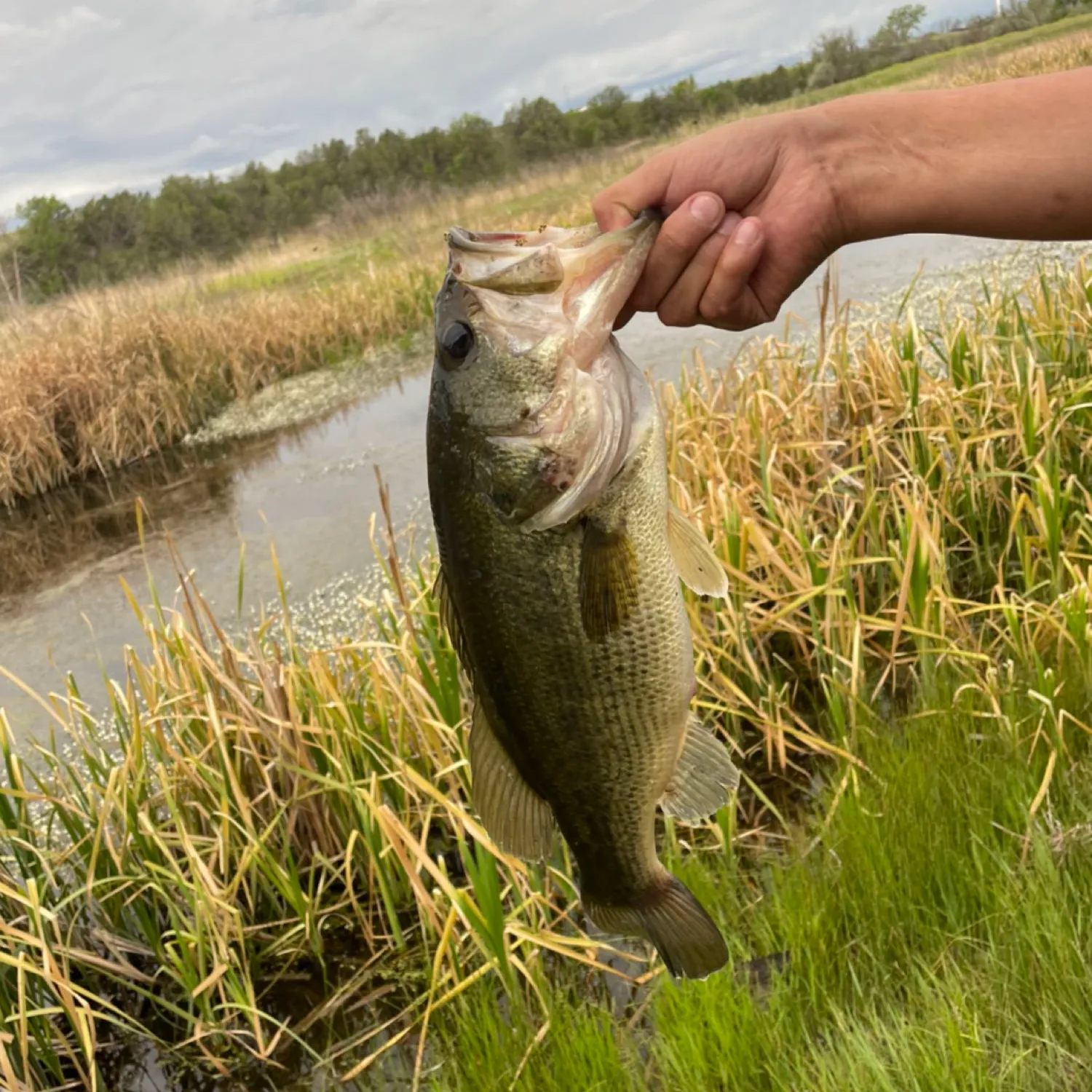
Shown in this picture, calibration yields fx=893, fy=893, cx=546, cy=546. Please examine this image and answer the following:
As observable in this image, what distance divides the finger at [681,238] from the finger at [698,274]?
0.01 meters

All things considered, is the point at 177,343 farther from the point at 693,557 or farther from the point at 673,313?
the point at 693,557

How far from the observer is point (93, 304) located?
45.3 feet

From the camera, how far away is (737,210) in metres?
1.91

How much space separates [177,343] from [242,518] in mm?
4800

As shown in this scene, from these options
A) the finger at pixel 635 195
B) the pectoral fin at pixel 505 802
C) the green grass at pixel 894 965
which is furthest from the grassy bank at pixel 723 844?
the finger at pixel 635 195

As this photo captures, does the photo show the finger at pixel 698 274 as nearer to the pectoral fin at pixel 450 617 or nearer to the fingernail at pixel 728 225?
the fingernail at pixel 728 225

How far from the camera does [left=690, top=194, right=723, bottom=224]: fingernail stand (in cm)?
167

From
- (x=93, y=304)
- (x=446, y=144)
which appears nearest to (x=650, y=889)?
(x=93, y=304)

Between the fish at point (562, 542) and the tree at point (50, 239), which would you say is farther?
the tree at point (50, 239)

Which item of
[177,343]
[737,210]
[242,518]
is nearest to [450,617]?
[737,210]

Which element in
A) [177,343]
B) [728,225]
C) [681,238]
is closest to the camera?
[681,238]

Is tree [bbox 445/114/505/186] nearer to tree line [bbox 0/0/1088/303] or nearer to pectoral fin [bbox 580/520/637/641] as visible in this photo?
tree line [bbox 0/0/1088/303]

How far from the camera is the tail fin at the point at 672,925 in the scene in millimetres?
1533

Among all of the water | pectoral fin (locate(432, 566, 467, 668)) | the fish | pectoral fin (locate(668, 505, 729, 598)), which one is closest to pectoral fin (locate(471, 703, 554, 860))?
the fish
